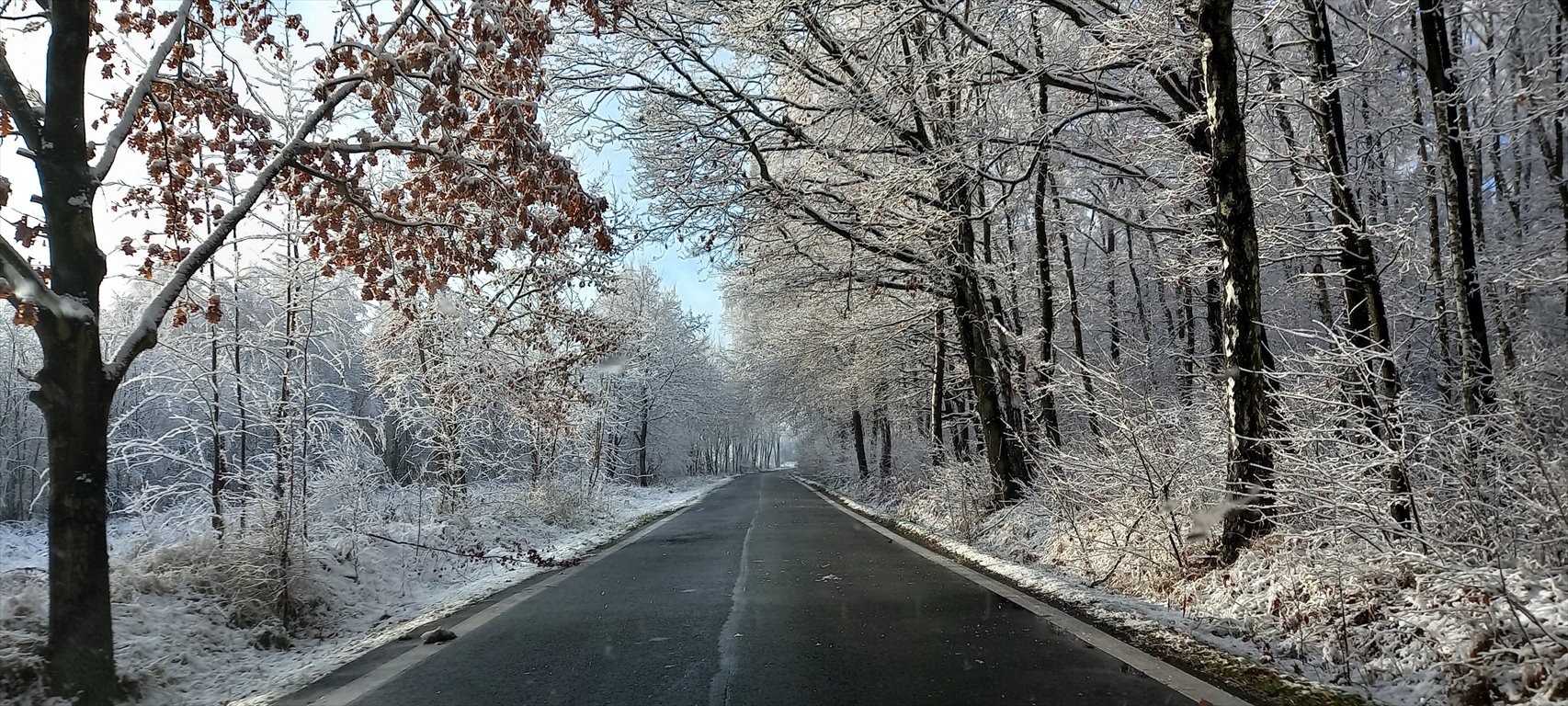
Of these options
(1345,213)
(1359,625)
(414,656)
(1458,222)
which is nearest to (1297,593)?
(1359,625)

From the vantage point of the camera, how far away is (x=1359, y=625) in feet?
14.6

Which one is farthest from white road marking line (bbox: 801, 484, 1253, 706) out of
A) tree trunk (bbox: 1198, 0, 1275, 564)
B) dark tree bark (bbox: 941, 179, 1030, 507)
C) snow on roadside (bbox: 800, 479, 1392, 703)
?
dark tree bark (bbox: 941, 179, 1030, 507)

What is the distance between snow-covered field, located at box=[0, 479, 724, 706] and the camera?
15.3 ft

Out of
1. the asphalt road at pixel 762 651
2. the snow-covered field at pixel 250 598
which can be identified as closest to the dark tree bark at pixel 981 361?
the asphalt road at pixel 762 651

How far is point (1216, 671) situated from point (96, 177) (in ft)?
23.3

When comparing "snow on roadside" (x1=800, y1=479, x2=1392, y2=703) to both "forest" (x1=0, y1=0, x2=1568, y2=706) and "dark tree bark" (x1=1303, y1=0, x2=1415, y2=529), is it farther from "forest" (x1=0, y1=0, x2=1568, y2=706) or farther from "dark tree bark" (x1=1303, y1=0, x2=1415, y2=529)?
"dark tree bark" (x1=1303, y1=0, x2=1415, y2=529)

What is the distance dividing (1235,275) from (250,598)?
327 inches

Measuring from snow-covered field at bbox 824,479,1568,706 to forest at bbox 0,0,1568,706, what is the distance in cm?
3

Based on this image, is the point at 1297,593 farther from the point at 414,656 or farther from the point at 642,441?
the point at 642,441

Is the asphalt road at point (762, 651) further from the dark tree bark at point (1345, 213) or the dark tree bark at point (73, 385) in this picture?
the dark tree bark at point (1345, 213)

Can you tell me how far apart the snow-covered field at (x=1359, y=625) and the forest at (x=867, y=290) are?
28 mm

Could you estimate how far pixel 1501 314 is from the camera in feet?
32.8

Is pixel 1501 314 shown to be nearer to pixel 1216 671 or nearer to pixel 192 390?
pixel 1216 671

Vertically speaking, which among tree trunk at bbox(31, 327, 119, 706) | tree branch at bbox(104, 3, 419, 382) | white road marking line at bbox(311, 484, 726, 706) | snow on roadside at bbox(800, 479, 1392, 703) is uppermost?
tree branch at bbox(104, 3, 419, 382)
